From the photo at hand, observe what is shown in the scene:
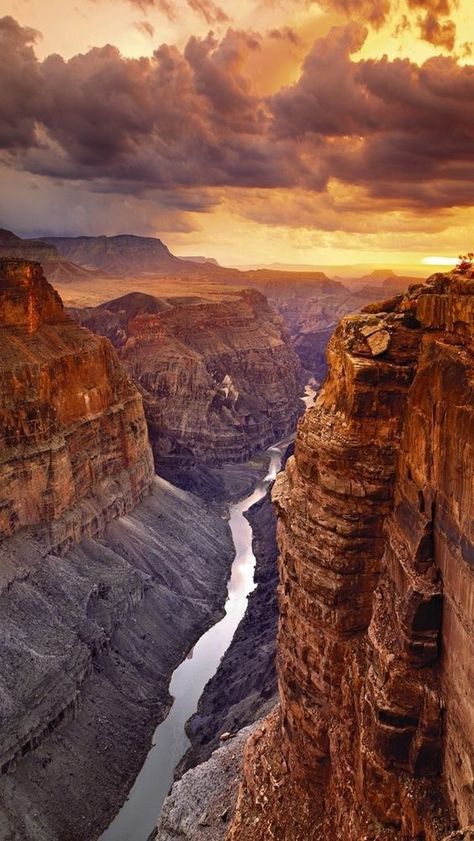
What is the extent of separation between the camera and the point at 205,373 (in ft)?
371

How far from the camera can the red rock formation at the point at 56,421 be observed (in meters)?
50.8

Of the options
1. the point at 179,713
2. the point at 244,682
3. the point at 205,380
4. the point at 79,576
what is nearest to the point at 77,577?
the point at 79,576

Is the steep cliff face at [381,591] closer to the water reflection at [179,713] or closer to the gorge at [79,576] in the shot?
the water reflection at [179,713]

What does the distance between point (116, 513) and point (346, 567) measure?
155 feet

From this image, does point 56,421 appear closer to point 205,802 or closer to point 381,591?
point 205,802

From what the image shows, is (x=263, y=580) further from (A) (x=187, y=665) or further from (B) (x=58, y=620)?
(B) (x=58, y=620)

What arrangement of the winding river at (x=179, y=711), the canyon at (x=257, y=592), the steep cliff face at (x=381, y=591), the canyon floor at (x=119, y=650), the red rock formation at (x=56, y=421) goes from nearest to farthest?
the steep cliff face at (x=381, y=591) < the canyon at (x=257, y=592) < the canyon floor at (x=119, y=650) < the winding river at (x=179, y=711) < the red rock formation at (x=56, y=421)

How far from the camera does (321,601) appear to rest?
19.2 m

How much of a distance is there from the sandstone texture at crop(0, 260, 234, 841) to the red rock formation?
4.9 inches

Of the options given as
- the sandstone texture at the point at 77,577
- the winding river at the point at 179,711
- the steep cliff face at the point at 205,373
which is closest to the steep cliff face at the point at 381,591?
the winding river at the point at 179,711

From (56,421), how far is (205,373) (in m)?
60.1

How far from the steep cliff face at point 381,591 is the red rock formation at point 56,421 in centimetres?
3431

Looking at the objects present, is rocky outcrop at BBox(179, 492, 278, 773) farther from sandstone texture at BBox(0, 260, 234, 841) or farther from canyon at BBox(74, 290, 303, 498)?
canyon at BBox(74, 290, 303, 498)

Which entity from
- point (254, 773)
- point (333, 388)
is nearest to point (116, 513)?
point (254, 773)
